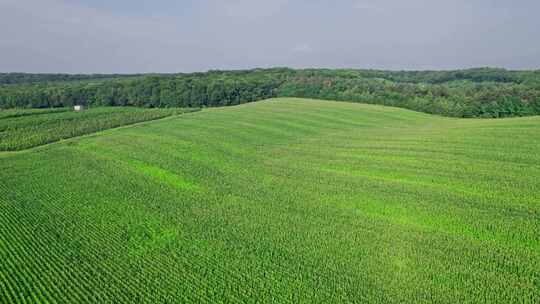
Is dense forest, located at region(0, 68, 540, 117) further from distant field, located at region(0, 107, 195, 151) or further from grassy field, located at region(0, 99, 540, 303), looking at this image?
grassy field, located at region(0, 99, 540, 303)

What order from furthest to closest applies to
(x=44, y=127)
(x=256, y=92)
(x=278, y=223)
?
(x=256, y=92), (x=44, y=127), (x=278, y=223)

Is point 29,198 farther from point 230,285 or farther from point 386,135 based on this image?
point 386,135

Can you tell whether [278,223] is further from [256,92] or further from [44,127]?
[256,92]

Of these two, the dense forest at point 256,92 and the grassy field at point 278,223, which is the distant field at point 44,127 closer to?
the grassy field at point 278,223

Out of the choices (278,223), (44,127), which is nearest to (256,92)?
(44,127)

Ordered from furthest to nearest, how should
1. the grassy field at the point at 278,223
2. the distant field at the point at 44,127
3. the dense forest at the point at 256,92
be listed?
the dense forest at the point at 256,92 < the distant field at the point at 44,127 < the grassy field at the point at 278,223

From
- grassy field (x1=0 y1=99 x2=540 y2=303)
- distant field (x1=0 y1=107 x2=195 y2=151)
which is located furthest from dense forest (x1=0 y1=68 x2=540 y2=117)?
grassy field (x1=0 y1=99 x2=540 y2=303)

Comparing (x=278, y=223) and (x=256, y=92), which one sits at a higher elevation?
(x=256, y=92)

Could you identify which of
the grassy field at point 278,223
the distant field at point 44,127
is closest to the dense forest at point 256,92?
the distant field at point 44,127

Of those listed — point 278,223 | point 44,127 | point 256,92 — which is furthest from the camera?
point 256,92

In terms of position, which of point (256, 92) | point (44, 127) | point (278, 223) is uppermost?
point (256, 92)
